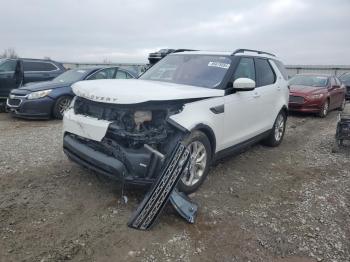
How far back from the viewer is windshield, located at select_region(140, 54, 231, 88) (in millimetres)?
5312

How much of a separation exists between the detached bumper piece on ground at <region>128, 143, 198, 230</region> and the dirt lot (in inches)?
4.3

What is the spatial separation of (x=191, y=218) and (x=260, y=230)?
0.74m

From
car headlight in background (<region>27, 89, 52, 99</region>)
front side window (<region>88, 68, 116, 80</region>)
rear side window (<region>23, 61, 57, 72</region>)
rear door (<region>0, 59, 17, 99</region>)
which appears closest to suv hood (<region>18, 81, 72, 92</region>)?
car headlight in background (<region>27, 89, 52, 99</region>)

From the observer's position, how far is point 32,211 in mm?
4051

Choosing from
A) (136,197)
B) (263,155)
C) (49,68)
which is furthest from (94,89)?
(49,68)

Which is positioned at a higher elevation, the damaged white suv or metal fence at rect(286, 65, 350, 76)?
metal fence at rect(286, 65, 350, 76)

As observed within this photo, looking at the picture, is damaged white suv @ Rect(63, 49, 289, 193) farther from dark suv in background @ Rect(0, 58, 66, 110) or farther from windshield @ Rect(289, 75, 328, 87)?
windshield @ Rect(289, 75, 328, 87)

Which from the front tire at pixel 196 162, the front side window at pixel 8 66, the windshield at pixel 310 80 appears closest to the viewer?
the front tire at pixel 196 162

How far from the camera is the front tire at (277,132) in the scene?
722 centimetres

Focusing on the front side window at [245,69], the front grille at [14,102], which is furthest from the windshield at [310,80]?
the front grille at [14,102]

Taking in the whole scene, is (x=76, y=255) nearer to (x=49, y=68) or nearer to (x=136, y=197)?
(x=136, y=197)

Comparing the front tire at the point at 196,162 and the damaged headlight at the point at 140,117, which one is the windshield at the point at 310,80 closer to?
the front tire at the point at 196,162

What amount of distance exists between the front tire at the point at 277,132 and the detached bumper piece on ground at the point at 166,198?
3.56 meters

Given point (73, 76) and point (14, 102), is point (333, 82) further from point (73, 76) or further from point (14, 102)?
point (14, 102)
